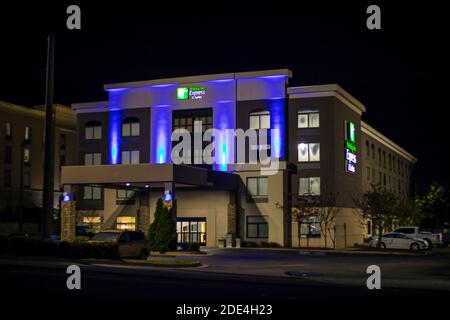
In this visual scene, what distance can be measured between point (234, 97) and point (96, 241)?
1141 inches

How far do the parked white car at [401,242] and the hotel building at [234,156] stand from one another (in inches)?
206

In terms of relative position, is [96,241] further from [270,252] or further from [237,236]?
[237,236]

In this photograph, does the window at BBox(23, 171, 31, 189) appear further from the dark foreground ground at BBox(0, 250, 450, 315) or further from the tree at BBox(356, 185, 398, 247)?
the dark foreground ground at BBox(0, 250, 450, 315)

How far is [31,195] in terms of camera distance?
264 ft

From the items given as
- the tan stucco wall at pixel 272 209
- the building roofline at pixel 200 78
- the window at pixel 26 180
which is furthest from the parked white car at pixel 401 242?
the window at pixel 26 180

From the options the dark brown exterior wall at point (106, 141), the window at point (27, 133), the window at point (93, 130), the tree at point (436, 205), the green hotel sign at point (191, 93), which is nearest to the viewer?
the green hotel sign at point (191, 93)

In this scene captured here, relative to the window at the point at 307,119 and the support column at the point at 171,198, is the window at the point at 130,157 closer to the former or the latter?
the support column at the point at 171,198

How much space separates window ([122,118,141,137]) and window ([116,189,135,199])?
5.04m

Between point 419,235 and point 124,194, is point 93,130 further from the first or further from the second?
point 419,235

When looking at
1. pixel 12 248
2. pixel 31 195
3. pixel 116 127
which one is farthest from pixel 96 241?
pixel 31 195

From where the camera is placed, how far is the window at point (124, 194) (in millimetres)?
61125

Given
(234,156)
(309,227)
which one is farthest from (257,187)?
(309,227)

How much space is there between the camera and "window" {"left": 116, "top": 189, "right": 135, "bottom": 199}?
61.1m

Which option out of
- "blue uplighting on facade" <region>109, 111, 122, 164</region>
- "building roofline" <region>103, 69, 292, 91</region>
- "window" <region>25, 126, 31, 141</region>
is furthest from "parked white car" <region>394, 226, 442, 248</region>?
"window" <region>25, 126, 31, 141</region>
